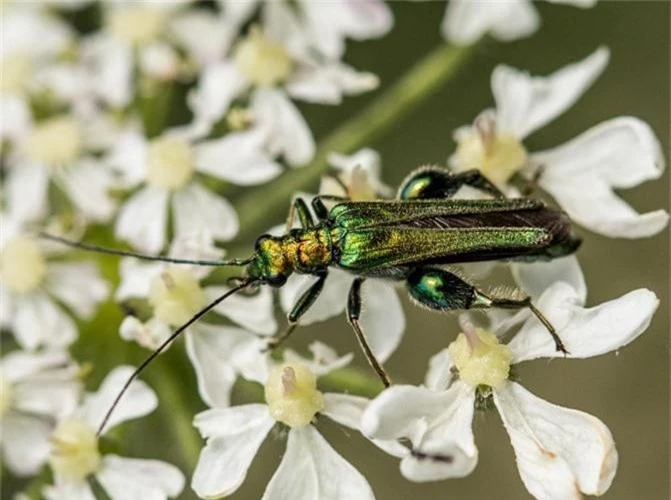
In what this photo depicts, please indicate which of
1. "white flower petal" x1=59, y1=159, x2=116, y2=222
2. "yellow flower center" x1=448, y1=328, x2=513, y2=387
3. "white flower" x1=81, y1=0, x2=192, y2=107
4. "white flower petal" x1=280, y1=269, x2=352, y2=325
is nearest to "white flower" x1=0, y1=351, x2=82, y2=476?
"white flower petal" x1=59, y1=159, x2=116, y2=222

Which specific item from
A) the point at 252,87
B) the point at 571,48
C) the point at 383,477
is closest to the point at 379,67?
the point at 571,48

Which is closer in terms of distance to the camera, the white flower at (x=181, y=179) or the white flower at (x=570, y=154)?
the white flower at (x=570, y=154)

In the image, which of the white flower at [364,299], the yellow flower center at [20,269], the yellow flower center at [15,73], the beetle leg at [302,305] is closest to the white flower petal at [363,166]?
the white flower at [364,299]

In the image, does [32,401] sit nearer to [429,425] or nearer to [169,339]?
[169,339]

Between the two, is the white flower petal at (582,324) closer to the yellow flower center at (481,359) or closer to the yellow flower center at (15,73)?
the yellow flower center at (481,359)

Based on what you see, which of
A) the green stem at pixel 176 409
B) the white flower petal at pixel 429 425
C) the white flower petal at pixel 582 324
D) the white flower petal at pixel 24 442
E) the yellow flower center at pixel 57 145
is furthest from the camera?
the yellow flower center at pixel 57 145

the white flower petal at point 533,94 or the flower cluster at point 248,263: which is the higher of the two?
the white flower petal at point 533,94

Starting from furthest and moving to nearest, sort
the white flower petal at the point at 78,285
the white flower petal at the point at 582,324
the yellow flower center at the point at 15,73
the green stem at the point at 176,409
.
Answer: the yellow flower center at the point at 15,73 < the white flower petal at the point at 78,285 < the green stem at the point at 176,409 < the white flower petal at the point at 582,324

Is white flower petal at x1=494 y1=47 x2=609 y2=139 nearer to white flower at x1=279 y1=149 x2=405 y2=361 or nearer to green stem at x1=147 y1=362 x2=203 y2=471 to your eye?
white flower at x1=279 y1=149 x2=405 y2=361

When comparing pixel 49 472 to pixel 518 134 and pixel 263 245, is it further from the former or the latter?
pixel 518 134
